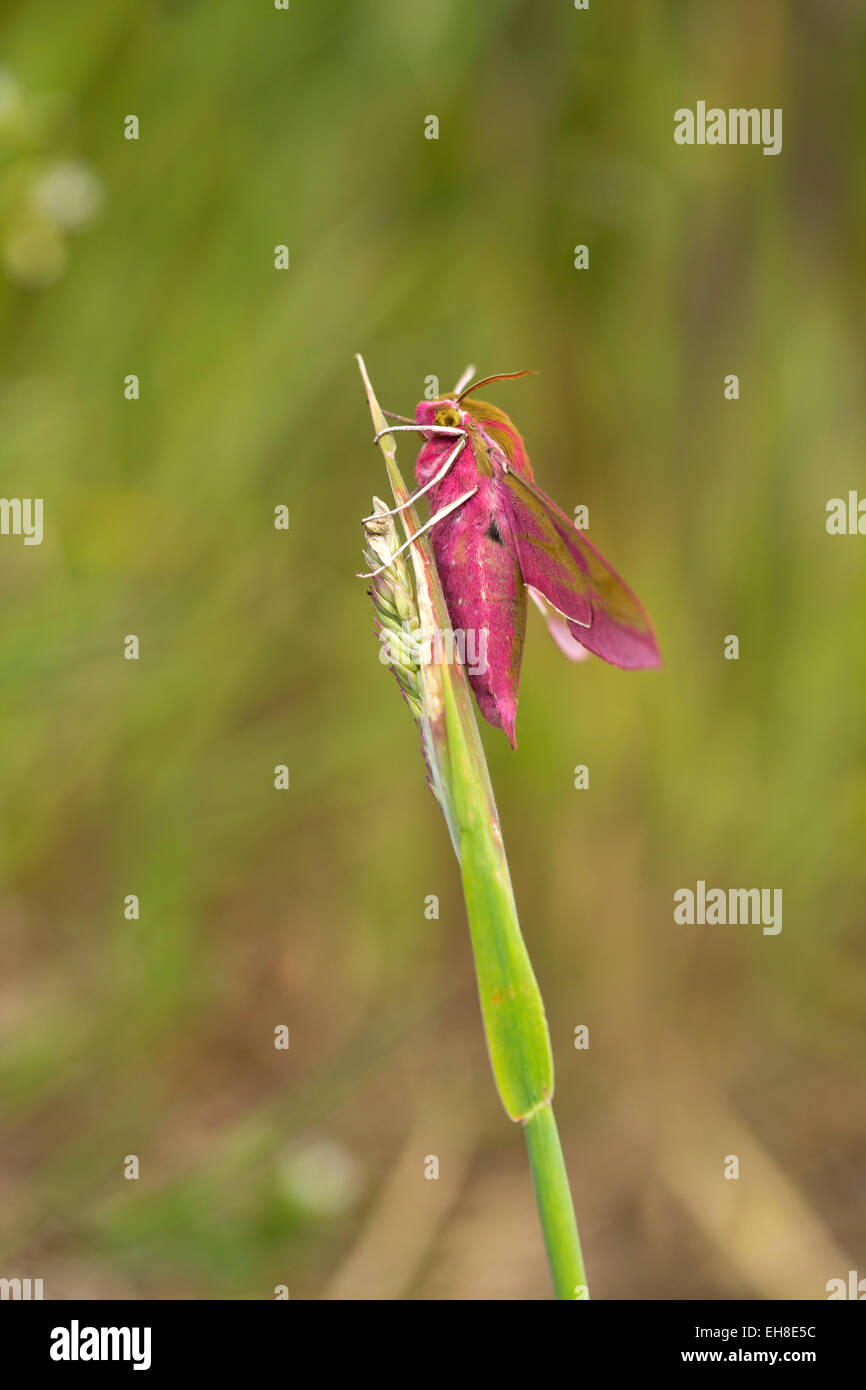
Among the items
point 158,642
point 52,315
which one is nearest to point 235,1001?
point 158,642

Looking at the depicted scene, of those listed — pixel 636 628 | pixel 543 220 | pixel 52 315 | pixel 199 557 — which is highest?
pixel 543 220

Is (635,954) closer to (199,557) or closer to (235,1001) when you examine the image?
(235,1001)

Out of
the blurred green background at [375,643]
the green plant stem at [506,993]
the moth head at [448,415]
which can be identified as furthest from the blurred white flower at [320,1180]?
the moth head at [448,415]

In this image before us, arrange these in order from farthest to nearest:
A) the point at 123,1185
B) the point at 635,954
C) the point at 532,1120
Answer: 1. the point at 635,954
2. the point at 123,1185
3. the point at 532,1120

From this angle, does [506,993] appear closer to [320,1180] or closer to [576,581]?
[576,581]

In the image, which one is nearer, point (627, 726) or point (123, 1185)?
point (123, 1185)

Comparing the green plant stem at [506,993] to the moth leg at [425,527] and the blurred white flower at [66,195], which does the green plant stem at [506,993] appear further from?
the blurred white flower at [66,195]
